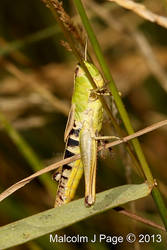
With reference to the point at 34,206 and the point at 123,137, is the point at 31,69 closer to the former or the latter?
the point at 34,206

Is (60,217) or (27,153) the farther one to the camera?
(27,153)

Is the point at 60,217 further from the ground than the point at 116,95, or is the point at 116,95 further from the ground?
the point at 116,95

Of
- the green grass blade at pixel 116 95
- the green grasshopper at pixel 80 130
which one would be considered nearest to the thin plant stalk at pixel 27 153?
the green grasshopper at pixel 80 130

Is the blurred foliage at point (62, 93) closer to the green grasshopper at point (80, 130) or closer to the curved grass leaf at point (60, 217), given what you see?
the green grasshopper at point (80, 130)

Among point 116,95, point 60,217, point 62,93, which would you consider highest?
point 62,93

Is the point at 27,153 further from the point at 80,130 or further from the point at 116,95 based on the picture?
the point at 116,95

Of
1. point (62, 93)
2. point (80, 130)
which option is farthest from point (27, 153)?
point (62, 93)

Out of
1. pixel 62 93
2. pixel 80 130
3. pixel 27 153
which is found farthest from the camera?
pixel 62 93
